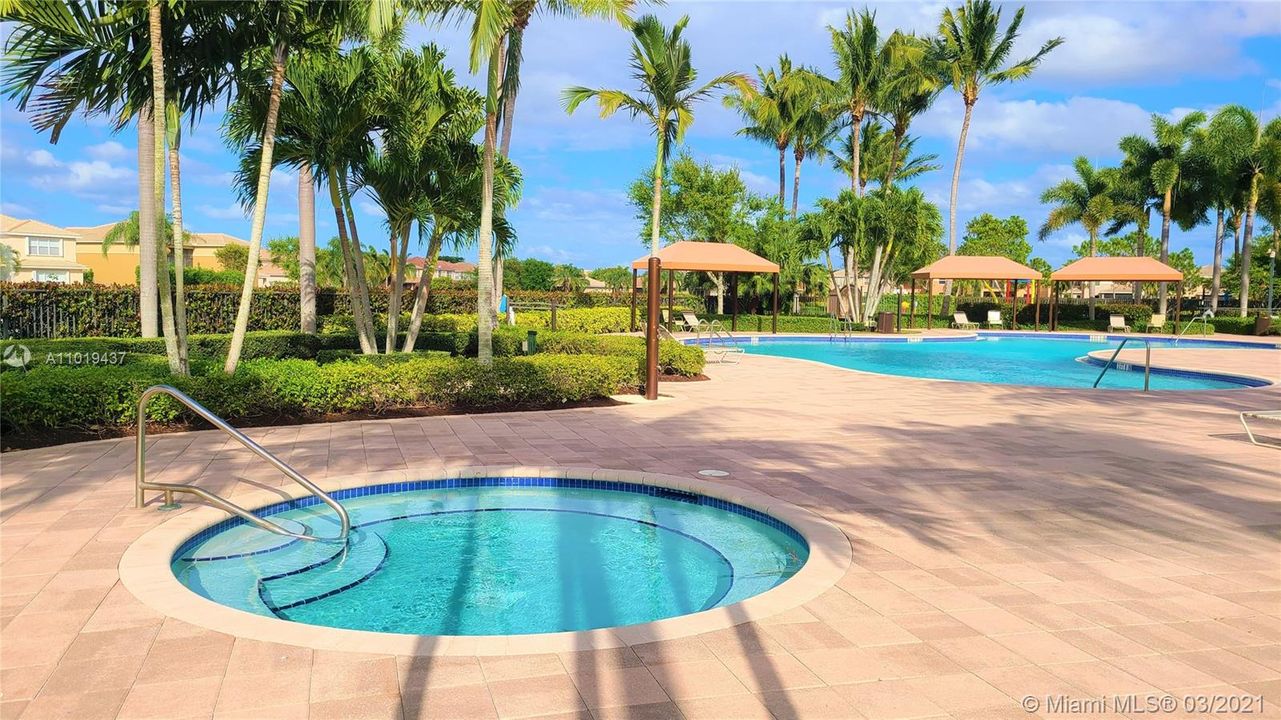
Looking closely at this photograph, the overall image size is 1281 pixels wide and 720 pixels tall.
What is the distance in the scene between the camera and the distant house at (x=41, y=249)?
51706 millimetres

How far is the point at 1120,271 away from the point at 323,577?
3380 cm

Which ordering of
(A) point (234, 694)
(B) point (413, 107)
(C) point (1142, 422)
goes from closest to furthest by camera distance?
(A) point (234, 694), (C) point (1142, 422), (B) point (413, 107)

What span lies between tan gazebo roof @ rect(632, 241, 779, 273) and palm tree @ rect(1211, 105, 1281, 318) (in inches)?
852

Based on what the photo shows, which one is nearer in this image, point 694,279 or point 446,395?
point 446,395

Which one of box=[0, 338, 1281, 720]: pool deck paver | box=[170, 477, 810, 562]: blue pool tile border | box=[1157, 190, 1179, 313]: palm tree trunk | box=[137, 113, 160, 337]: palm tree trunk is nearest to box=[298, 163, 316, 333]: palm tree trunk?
box=[137, 113, 160, 337]: palm tree trunk

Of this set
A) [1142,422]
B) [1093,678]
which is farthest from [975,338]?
[1093,678]

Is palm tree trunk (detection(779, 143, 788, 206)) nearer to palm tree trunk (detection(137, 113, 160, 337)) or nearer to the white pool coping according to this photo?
palm tree trunk (detection(137, 113, 160, 337))

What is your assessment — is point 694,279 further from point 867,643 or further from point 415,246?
point 867,643

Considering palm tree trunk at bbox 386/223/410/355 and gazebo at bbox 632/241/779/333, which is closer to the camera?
palm tree trunk at bbox 386/223/410/355

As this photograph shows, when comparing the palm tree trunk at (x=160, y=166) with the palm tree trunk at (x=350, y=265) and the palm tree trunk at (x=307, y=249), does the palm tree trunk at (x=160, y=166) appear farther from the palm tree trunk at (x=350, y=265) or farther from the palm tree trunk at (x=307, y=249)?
the palm tree trunk at (x=307, y=249)

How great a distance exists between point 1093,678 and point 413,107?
11.3 metres

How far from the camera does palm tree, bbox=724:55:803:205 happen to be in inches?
1442

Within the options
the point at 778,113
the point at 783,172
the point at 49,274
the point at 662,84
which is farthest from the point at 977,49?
the point at 49,274

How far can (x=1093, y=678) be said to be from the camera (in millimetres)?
3143
